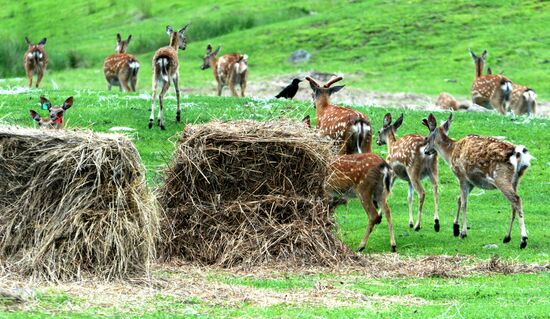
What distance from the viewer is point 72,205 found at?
483 inches

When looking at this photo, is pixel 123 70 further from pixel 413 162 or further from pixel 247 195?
pixel 247 195

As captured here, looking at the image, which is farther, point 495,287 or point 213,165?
point 213,165

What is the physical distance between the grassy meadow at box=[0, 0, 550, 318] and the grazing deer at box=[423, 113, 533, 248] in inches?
23.1

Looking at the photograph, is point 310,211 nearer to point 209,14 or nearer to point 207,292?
point 207,292

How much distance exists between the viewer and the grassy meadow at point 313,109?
11281 millimetres

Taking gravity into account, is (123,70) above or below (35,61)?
below

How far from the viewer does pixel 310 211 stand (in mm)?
15203

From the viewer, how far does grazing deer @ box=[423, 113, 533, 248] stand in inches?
658

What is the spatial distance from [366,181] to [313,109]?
27.9 ft

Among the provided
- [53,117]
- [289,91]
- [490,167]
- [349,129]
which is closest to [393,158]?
[349,129]

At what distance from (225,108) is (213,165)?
9.62 m

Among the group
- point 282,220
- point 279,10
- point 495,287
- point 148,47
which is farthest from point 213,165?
point 279,10

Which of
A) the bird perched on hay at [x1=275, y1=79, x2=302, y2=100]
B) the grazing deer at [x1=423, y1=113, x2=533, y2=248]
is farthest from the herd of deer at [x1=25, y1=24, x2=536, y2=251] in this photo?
the bird perched on hay at [x1=275, y1=79, x2=302, y2=100]

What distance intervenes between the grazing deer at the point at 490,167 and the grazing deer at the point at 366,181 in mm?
1665
